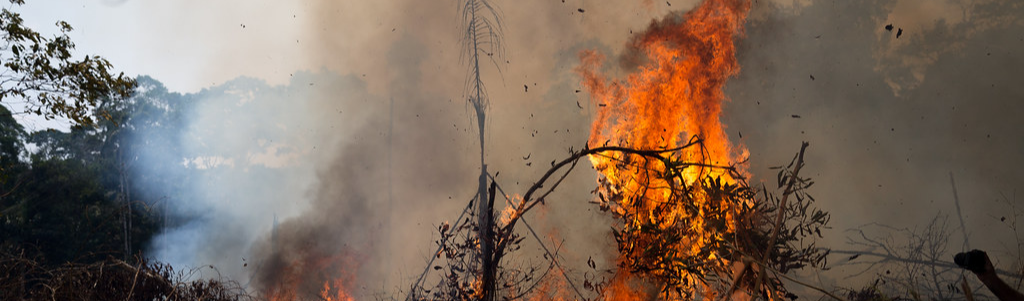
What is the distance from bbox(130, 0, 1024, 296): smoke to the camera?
9273mm

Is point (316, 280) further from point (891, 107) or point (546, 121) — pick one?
point (891, 107)

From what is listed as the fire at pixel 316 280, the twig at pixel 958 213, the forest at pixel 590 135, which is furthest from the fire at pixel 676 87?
the fire at pixel 316 280

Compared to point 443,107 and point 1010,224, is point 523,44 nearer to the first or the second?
point 443,107

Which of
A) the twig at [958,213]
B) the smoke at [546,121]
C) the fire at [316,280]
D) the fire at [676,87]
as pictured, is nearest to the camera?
the twig at [958,213]

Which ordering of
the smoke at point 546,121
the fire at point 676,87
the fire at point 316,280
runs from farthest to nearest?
the fire at point 316,280 → the fire at point 676,87 → the smoke at point 546,121

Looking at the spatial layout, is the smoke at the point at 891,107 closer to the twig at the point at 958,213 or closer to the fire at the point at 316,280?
the twig at the point at 958,213

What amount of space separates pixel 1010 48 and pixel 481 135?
871 centimetres

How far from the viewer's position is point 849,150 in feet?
31.2

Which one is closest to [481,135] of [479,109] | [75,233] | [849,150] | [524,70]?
[479,109]

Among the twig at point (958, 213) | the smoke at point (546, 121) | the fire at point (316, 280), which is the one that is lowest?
the fire at point (316, 280)

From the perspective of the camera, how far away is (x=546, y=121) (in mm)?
10242

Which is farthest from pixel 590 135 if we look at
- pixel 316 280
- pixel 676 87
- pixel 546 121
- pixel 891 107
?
pixel 316 280

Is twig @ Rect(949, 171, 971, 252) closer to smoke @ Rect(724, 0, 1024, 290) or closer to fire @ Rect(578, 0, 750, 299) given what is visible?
smoke @ Rect(724, 0, 1024, 290)

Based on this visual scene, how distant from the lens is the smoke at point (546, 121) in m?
9.27
